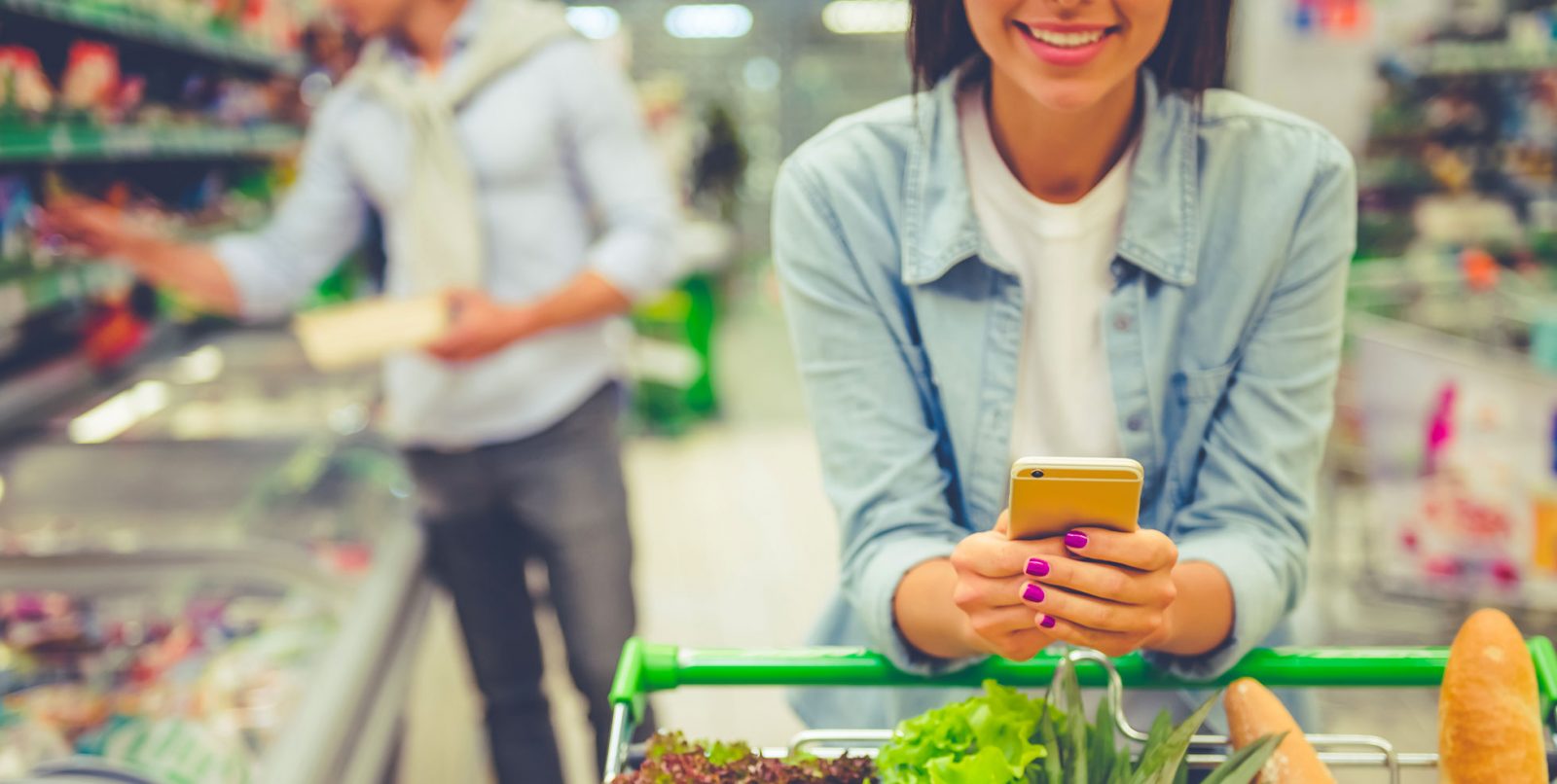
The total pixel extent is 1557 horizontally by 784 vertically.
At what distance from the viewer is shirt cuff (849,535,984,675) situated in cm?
109

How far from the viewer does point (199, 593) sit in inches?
93.8

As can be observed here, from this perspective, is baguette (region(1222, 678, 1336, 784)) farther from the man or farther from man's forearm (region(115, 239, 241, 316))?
man's forearm (region(115, 239, 241, 316))

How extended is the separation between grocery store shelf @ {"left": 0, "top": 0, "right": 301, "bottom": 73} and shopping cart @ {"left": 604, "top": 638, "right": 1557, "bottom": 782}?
162 centimetres

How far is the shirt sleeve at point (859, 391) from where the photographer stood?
1151 millimetres

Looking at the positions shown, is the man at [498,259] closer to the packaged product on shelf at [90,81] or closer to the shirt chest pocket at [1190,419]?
the packaged product on shelf at [90,81]

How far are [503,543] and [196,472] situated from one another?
981 mm

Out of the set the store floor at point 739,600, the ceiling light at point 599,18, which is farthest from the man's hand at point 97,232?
the ceiling light at point 599,18

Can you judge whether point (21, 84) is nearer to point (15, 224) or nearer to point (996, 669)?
point (15, 224)

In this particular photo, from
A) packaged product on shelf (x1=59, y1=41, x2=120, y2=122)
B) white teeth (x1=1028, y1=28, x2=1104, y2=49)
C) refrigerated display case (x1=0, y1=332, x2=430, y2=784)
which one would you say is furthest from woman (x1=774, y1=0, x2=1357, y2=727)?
packaged product on shelf (x1=59, y1=41, x2=120, y2=122)

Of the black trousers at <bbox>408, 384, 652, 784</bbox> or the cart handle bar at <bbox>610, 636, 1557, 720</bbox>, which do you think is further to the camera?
the black trousers at <bbox>408, 384, 652, 784</bbox>

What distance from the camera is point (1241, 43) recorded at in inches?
211

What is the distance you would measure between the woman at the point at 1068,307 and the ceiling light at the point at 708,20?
11.1m

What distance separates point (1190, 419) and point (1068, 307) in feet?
0.52

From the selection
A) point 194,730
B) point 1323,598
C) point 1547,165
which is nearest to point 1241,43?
point 1547,165
